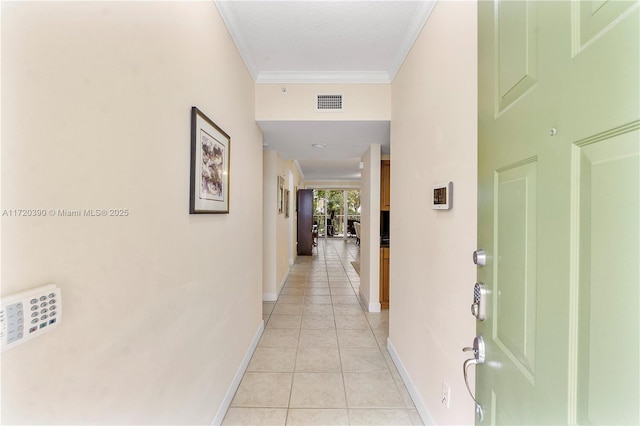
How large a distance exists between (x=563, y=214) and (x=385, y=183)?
3427mm

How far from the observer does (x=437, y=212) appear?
1578 mm

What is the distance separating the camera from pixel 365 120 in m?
2.63

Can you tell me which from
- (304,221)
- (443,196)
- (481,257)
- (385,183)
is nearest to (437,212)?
(443,196)

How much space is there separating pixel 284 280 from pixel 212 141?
3.93 meters

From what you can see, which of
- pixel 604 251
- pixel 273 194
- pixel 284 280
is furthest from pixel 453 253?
pixel 284 280

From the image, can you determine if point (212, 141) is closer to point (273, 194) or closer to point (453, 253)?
point (453, 253)

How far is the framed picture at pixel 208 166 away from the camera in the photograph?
53.7 inches

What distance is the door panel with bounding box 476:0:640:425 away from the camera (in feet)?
1.31

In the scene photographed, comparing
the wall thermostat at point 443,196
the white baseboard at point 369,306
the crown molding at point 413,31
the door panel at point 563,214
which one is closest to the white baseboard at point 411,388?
the white baseboard at point 369,306

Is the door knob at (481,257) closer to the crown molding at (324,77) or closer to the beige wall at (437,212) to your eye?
the beige wall at (437,212)

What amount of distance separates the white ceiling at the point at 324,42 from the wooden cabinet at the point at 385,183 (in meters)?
0.66

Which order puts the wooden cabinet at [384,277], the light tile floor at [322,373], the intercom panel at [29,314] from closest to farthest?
the intercom panel at [29,314], the light tile floor at [322,373], the wooden cabinet at [384,277]

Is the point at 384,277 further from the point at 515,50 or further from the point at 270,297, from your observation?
the point at 515,50

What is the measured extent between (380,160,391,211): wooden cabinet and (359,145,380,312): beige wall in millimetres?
223
